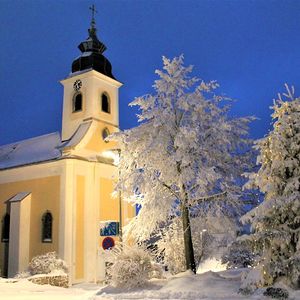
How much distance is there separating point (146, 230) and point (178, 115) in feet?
14.7

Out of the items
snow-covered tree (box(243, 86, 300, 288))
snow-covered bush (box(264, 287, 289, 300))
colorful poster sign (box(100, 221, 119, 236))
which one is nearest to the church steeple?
colorful poster sign (box(100, 221, 119, 236))

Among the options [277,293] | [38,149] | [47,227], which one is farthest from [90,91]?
[277,293]

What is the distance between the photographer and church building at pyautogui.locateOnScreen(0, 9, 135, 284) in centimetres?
2417

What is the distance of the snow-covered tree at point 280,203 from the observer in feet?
34.7

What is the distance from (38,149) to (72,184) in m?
5.12

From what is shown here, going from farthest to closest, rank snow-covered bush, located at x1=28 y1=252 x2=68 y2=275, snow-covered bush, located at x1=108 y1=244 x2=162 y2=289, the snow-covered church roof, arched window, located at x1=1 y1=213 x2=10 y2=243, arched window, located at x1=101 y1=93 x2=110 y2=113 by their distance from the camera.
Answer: arched window, located at x1=101 y1=93 x2=110 y2=113, arched window, located at x1=1 y1=213 x2=10 y2=243, the snow-covered church roof, snow-covered bush, located at x1=28 y1=252 x2=68 y2=275, snow-covered bush, located at x1=108 y1=244 x2=162 y2=289

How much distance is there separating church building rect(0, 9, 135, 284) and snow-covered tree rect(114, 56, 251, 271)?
251 inches

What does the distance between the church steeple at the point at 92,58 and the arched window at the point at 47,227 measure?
394 inches

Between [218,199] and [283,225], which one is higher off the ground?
[218,199]

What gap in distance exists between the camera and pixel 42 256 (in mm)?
22750

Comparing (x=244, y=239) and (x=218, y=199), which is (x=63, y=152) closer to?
(x=218, y=199)

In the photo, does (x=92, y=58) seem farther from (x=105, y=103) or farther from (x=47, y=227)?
(x=47, y=227)

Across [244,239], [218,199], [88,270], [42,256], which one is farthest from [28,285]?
[244,239]

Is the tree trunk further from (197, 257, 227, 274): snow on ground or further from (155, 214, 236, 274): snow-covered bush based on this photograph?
(197, 257, 227, 274): snow on ground
